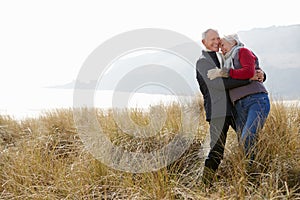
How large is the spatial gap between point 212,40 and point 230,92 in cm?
Answer: 50

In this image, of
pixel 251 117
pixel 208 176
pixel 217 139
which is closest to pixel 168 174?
pixel 208 176

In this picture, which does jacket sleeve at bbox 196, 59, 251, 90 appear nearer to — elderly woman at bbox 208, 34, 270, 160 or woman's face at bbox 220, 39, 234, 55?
elderly woman at bbox 208, 34, 270, 160

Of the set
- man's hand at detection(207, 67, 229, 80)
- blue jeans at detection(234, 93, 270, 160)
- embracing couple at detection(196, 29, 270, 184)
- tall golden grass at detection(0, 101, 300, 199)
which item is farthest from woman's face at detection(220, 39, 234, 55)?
tall golden grass at detection(0, 101, 300, 199)

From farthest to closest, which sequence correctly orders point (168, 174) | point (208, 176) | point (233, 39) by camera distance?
point (233, 39) < point (208, 176) < point (168, 174)

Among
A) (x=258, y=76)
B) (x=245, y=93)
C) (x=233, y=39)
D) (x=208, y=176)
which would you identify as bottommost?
(x=208, y=176)

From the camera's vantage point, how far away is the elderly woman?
121 inches

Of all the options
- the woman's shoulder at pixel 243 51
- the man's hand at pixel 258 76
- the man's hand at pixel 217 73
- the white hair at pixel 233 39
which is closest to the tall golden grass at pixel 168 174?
the man's hand at pixel 258 76

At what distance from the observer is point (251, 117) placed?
10.2ft

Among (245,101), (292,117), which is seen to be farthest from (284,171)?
(292,117)

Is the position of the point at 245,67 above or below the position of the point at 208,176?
above

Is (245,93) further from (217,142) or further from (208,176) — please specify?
(208,176)

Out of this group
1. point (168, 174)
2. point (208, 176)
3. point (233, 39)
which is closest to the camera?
point (168, 174)

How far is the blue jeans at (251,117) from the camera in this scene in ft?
10.1

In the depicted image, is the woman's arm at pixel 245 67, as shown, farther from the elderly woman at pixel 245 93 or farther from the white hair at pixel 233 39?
the white hair at pixel 233 39
